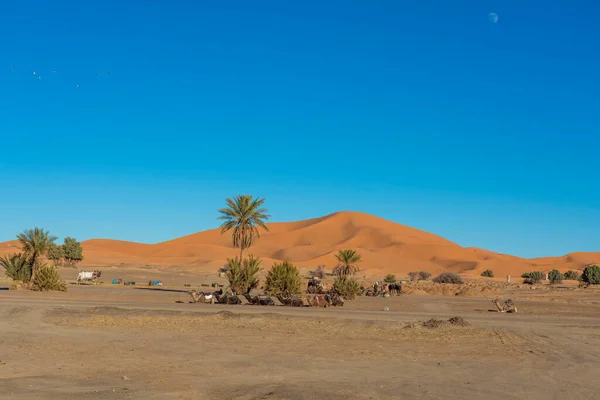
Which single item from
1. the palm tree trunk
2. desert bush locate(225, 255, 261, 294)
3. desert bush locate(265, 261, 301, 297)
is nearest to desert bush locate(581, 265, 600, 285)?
desert bush locate(265, 261, 301, 297)

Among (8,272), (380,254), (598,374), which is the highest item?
(380,254)

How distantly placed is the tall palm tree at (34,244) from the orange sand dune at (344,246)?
6780 cm

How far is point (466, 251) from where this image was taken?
180 metres

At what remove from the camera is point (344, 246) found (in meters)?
172

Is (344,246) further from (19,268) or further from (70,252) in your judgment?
(19,268)

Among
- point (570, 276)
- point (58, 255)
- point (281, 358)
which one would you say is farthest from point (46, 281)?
point (570, 276)

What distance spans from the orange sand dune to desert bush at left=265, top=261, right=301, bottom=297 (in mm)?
71837

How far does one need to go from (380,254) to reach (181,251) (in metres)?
53.3

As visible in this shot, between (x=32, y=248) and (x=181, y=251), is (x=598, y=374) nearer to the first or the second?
(x=32, y=248)

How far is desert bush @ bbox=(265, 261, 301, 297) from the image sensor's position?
44.2m

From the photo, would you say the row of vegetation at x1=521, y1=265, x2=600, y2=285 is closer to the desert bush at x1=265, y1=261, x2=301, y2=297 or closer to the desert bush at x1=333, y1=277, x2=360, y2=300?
the desert bush at x1=333, y1=277, x2=360, y2=300

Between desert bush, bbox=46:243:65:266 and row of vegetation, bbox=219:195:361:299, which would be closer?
row of vegetation, bbox=219:195:361:299

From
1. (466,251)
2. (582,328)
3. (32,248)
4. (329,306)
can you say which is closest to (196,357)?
(582,328)

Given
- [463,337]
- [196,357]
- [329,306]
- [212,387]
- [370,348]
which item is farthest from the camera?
[329,306]
